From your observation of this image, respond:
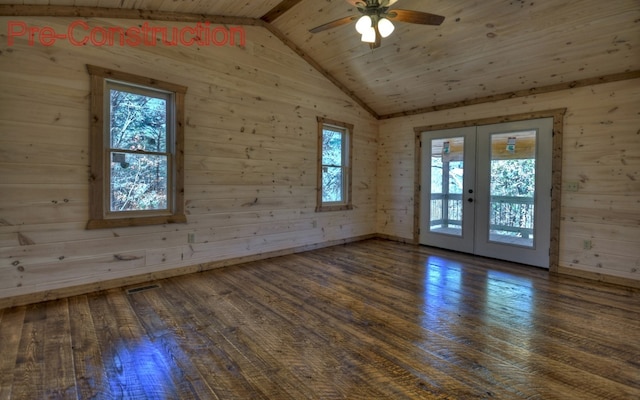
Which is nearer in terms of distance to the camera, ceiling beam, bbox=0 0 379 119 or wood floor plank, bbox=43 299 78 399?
wood floor plank, bbox=43 299 78 399

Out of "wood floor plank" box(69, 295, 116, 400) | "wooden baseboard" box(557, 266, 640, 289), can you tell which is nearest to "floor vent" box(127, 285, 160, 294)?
"wood floor plank" box(69, 295, 116, 400)

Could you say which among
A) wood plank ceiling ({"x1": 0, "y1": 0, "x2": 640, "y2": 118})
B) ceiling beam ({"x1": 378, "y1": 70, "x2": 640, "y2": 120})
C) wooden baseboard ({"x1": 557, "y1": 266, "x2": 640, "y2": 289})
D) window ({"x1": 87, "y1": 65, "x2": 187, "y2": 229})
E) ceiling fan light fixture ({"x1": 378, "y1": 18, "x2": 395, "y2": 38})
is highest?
wood plank ceiling ({"x1": 0, "y1": 0, "x2": 640, "y2": 118})

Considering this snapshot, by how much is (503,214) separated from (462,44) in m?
2.51

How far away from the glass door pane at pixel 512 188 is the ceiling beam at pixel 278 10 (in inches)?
138

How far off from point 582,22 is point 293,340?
4.22 meters

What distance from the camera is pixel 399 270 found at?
412 centimetres

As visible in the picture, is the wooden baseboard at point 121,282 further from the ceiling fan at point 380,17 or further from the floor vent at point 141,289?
the ceiling fan at point 380,17

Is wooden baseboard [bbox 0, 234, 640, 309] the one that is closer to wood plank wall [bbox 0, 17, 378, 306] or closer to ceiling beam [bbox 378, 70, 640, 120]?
wood plank wall [bbox 0, 17, 378, 306]

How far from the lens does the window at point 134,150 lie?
3.19 m

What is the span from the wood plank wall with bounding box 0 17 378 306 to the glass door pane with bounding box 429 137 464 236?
1276 mm

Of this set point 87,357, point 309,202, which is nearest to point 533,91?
point 309,202

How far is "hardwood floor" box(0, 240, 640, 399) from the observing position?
1.78 m

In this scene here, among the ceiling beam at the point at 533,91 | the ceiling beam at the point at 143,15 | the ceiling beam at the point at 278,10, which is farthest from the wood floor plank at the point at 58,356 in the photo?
the ceiling beam at the point at 533,91
